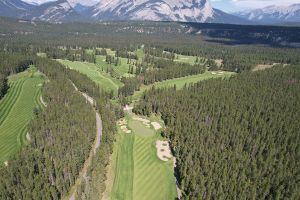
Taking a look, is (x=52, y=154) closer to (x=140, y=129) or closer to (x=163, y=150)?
(x=163, y=150)

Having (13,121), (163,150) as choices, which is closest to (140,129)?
(163,150)

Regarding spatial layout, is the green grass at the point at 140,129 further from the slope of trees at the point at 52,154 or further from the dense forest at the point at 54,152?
the slope of trees at the point at 52,154

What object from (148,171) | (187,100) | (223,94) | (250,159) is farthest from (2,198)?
(223,94)

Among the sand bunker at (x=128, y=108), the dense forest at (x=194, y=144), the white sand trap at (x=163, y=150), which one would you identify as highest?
the dense forest at (x=194, y=144)

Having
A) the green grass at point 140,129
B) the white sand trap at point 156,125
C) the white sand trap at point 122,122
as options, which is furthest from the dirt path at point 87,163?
the white sand trap at point 156,125

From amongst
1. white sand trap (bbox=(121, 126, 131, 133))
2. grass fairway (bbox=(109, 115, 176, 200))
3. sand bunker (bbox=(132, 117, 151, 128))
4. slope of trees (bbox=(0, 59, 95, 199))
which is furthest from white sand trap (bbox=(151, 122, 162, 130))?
slope of trees (bbox=(0, 59, 95, 199))

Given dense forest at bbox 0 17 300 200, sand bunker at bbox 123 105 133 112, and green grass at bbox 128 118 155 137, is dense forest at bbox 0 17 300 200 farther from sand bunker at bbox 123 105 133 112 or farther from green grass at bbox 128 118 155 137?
green grass at bbox 128 118 155 137
